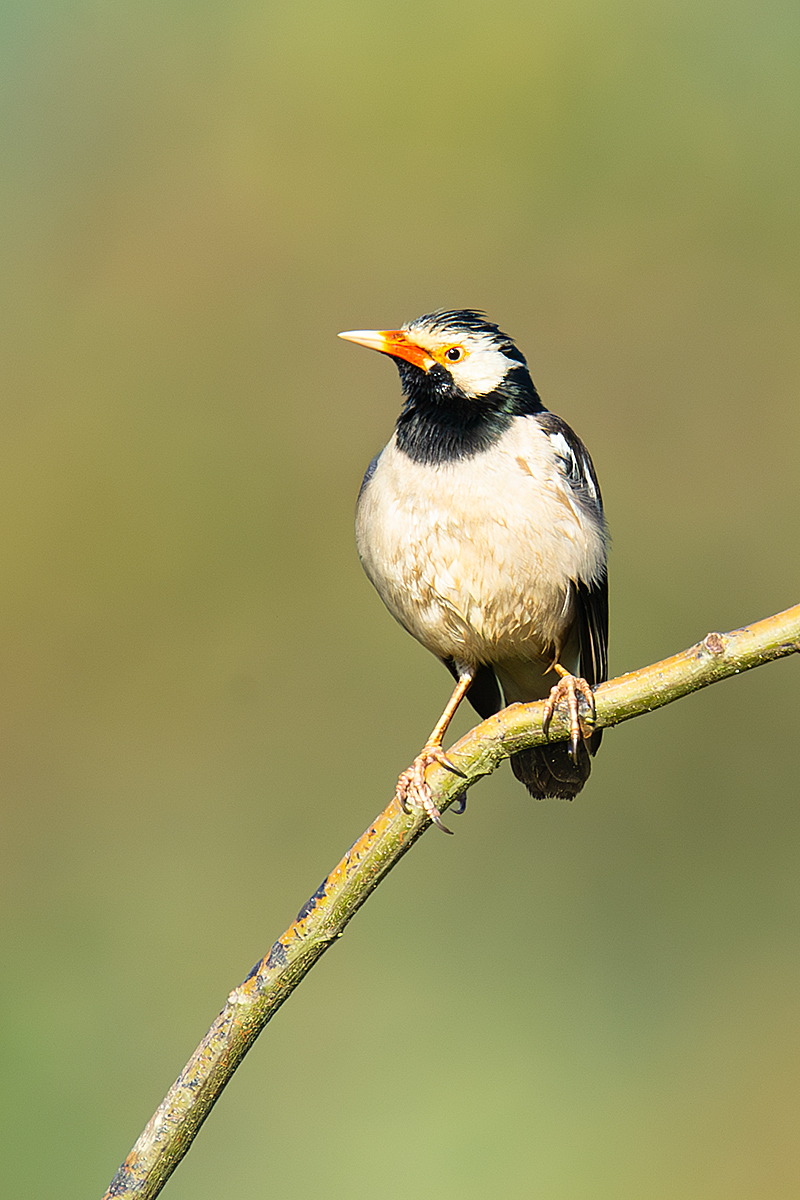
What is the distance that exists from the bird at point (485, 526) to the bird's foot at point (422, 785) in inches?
1.2

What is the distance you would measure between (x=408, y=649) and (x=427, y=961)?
245cm

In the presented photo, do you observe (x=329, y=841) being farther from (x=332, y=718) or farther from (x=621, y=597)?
(x=621, y=597)

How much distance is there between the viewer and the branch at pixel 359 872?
2441 mm

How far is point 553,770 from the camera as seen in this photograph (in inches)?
165

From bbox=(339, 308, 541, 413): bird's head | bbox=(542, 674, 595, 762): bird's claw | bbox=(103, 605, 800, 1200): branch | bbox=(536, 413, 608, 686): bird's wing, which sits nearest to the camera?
bbox=(103, 605, 800, 1200): branch

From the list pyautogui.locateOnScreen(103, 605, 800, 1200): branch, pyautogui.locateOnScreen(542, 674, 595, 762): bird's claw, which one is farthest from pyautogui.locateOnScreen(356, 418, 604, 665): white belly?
pyautogui.locateOnScreen(103, 605, 800, 1200): branch

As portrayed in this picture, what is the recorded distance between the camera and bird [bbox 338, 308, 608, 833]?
3.88 metres

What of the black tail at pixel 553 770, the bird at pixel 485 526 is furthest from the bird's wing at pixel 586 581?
the black tail at pixel 553 770

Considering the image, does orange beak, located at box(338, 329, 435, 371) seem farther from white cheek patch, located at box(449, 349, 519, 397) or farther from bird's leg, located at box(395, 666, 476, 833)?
bird's leg, located at box(395, 666, 476, 833)

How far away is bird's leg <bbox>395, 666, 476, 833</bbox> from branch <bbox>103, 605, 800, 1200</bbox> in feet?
0.10

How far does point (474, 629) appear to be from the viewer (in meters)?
4.07

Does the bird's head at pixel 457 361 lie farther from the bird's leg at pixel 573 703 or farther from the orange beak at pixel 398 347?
the bird's leg at pixel 573 703

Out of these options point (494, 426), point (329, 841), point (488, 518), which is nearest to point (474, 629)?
point (488, 518)

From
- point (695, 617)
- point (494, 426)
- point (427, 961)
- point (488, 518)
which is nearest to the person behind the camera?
point (488, 518)
